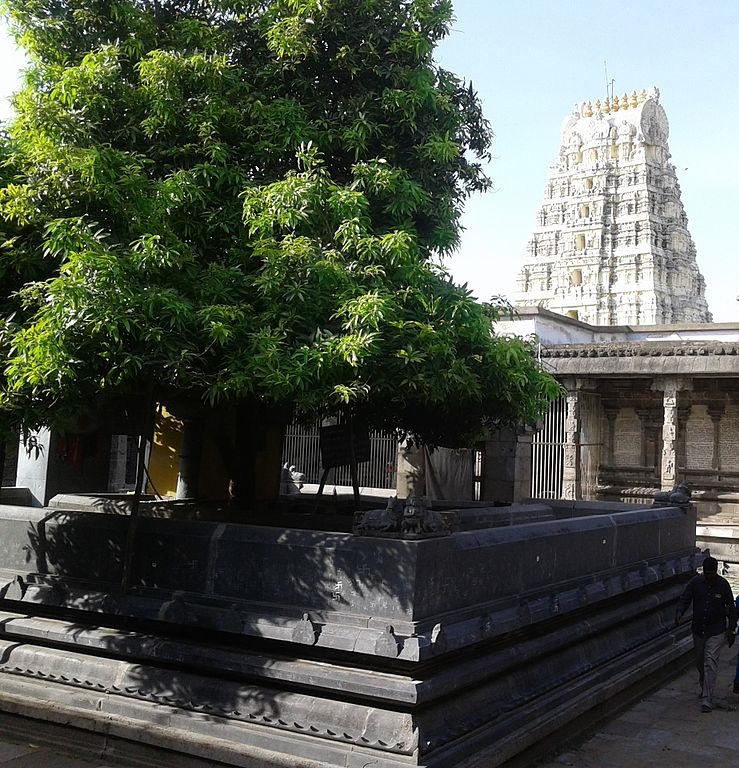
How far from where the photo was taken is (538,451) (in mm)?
22984

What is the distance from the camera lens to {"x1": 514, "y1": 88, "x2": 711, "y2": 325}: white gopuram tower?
152ft

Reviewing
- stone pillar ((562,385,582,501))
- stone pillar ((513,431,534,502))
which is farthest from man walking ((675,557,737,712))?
stone pillar ((562,385,582,501))

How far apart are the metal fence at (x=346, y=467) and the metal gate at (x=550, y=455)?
458 centimetres

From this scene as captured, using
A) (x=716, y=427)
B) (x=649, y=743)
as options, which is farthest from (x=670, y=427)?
(x=649, y=743)

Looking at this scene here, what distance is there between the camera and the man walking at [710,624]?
8.26m

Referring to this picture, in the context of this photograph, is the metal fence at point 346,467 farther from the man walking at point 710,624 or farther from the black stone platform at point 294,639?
the black stone platform at point 294,639

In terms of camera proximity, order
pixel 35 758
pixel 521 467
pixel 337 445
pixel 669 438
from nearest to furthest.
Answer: pixel 35 758, pixel 337 445, pixel 521 467, pixel 669 438

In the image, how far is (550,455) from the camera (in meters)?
22.9

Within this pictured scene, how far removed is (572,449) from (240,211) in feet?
55.1

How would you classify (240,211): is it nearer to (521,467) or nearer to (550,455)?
(521,467)

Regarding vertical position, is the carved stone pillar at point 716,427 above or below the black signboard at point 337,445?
above

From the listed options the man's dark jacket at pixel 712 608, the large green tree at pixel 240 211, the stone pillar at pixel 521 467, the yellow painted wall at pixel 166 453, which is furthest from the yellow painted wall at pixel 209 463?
the man's dark jacket at pixel 712 608

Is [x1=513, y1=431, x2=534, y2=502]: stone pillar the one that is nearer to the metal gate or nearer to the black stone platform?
the black stone platform

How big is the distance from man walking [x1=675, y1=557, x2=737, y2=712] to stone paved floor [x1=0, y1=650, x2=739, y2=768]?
0.31m
